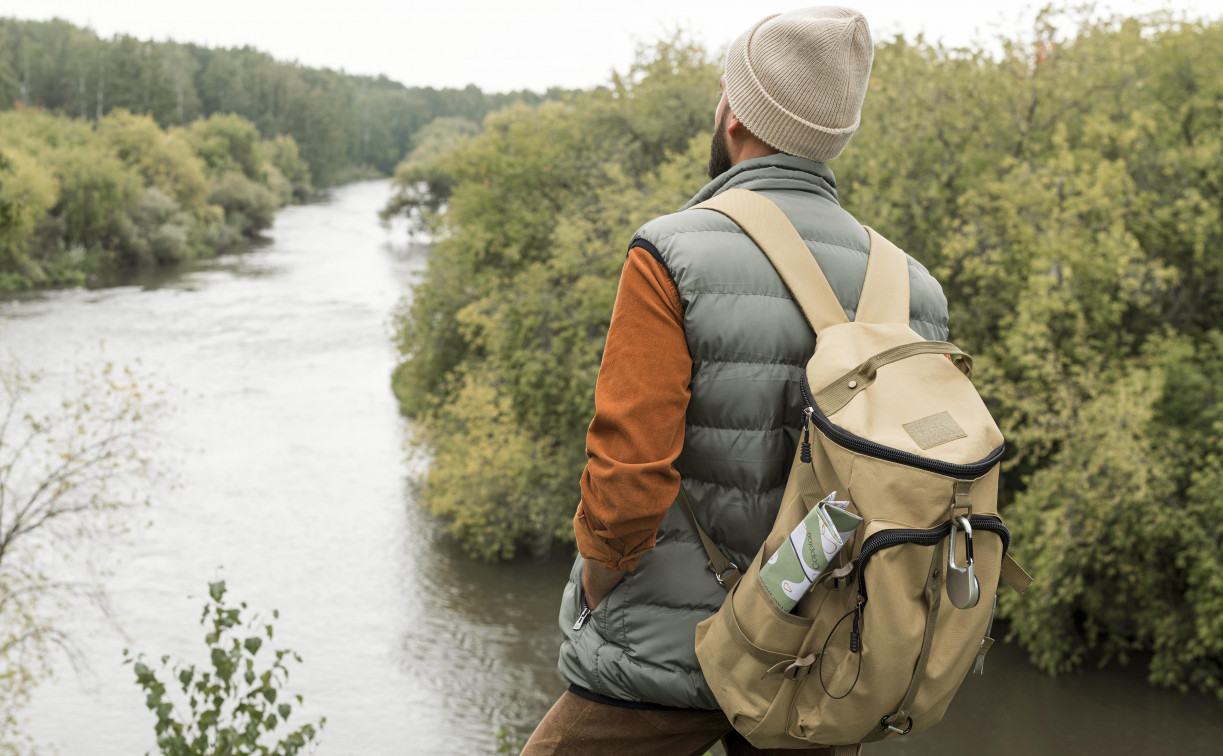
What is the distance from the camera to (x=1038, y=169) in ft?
46.3

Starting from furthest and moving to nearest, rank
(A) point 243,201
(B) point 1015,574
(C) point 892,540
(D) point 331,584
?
1. (A) point 243,201
2. (D) point 331,584
3. (B) point 1015,574
4. (C) point 892,540

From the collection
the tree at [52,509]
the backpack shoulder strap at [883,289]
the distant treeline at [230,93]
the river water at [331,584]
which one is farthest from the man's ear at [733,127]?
the distant treeline at [230,93]

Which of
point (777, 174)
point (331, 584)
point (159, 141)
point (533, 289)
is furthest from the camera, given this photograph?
point (159, 141)

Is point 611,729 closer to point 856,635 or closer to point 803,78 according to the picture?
point 856,635

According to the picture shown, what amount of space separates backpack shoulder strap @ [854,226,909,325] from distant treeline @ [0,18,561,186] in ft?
140

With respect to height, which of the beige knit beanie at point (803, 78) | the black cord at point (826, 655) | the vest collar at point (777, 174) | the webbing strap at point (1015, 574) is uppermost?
the beige knit beanie at point (803, 78)

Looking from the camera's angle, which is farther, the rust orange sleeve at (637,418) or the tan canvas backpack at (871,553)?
the rust orange sleeve at (637,418)

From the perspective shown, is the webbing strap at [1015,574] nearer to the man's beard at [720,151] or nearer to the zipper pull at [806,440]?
the zipper pull at [806,440]

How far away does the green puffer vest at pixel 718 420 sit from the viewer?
169cm

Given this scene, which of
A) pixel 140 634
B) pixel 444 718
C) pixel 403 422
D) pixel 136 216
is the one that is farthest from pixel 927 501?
pixel 136 216

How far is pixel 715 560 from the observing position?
5.82 ft

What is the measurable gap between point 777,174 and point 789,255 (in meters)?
0.18

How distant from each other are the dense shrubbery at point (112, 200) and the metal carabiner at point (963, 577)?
36227 millimetres

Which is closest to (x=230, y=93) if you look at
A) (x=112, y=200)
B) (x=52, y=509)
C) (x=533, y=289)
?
(x=112, y=200)
